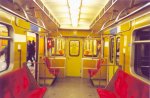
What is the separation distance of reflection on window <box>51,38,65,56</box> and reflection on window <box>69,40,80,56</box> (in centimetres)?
39

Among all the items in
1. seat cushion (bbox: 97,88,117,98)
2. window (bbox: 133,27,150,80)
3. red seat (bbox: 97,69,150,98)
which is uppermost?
window (bbox: 133,27,150,80)

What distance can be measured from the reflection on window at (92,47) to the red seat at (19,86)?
5.49 metres

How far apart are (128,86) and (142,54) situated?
659mm

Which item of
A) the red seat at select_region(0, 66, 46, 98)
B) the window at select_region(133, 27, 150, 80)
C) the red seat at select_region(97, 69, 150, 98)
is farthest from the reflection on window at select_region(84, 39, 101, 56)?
the window at select_region(133, 27, 150, 80)

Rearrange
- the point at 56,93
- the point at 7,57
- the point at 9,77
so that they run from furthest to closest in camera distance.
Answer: the point at 56,93, the point at 7,57, the point at 9,77

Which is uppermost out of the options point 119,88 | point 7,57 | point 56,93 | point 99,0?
point 99,0

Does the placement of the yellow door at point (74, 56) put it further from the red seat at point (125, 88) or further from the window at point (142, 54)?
the window at point (142, 54)

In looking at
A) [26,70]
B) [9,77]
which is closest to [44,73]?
[26,70]

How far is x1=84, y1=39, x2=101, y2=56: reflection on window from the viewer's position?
32.6ft

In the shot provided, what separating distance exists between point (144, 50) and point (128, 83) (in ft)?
2.17

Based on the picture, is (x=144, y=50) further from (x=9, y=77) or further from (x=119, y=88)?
(x=9, y=77)

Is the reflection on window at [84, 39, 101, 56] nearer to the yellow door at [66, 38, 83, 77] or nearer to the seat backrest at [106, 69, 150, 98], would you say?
the yellow door at [66, 38, 83, 77]

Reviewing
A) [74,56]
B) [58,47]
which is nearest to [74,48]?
[74,56]

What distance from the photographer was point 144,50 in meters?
3.86
